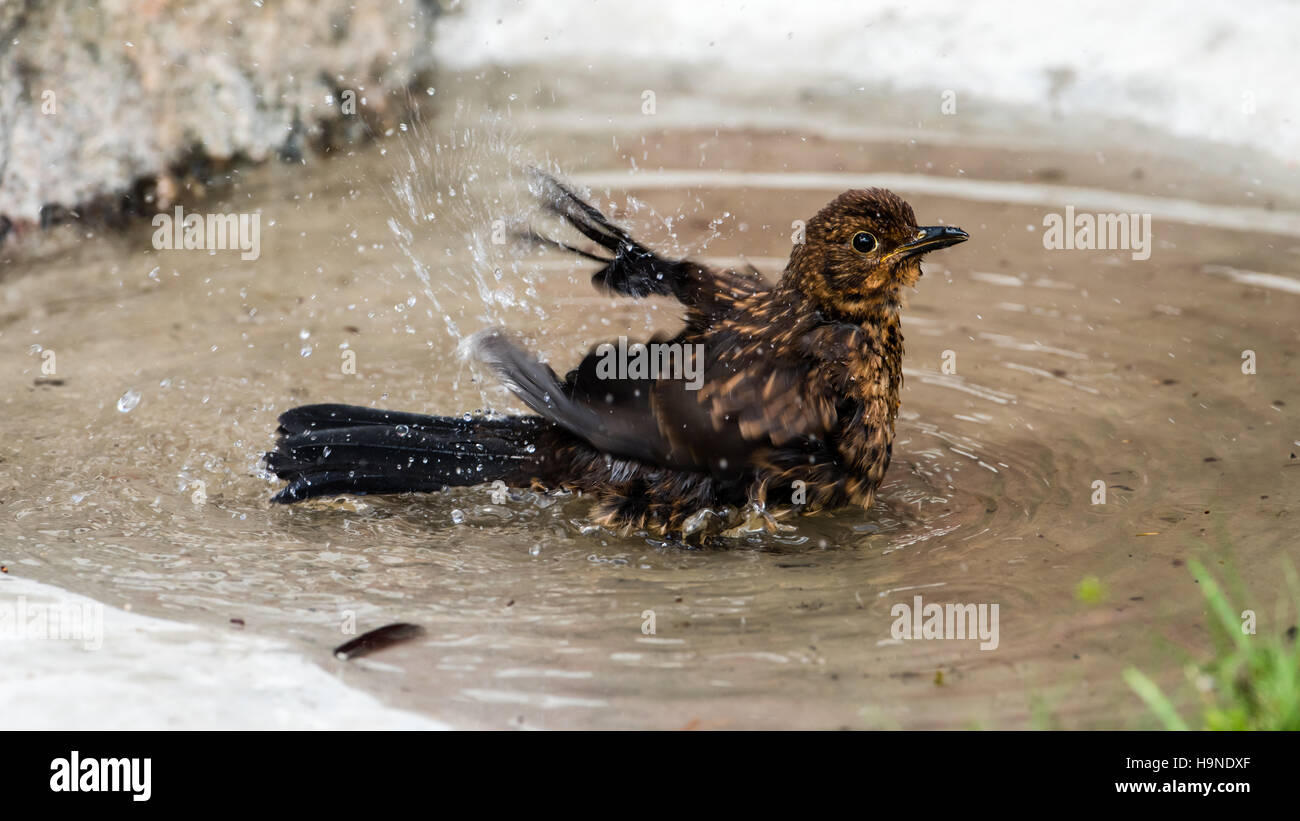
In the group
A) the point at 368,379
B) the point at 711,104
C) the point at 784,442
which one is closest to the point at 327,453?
the point at 368,379

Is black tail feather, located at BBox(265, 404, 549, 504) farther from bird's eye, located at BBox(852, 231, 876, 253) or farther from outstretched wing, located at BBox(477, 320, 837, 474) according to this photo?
bird's eye, located at BBox(852, 231, 876, 253)

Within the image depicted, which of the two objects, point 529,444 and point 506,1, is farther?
point 506,1

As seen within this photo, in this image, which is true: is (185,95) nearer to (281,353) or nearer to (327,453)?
(281,353)

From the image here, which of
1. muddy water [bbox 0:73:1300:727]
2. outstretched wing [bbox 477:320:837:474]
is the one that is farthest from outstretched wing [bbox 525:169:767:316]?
outstretched wing [bbox 477:320:837:474]

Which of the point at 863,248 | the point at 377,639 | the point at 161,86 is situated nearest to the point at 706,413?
the point at 863,248

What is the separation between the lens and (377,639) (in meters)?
3.34

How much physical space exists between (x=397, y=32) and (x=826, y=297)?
4913mm

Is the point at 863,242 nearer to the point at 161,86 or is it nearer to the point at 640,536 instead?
the point at 640,536

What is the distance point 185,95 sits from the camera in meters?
7.06

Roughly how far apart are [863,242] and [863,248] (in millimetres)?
20

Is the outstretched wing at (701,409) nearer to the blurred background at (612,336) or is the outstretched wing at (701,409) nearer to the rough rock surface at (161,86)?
the blurred background at (612,336)

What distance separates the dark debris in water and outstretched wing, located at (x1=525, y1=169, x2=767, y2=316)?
143 centimetres
